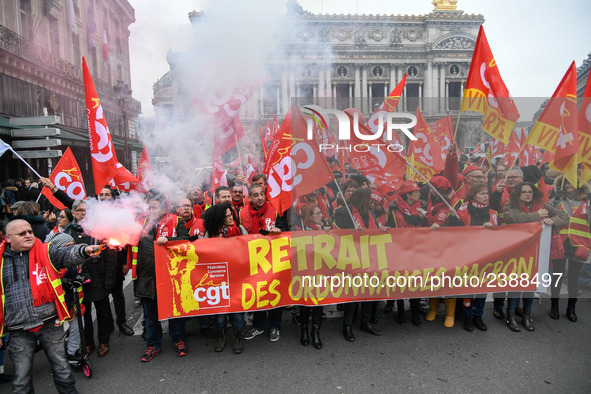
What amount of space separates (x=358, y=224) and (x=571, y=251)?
274 cm

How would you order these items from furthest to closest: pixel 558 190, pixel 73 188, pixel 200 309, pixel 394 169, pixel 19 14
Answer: pixel 19 14
pixel 73 188
pixel 558 190
pixel 394 169
pixel 200 309

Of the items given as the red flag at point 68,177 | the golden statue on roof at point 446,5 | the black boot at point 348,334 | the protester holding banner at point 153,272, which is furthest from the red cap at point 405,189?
the golden statue on roof at point 446,5

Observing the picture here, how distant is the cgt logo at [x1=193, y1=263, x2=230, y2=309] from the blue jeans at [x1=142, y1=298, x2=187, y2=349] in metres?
0.41

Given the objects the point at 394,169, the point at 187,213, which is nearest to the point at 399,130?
the point at 394,169

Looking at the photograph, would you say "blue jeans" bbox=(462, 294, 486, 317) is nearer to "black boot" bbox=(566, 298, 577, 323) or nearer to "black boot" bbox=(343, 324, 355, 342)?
"black boot" bbox=(566, 298, 577, 323)

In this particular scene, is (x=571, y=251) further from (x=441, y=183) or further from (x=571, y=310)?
(x=441, y=183)

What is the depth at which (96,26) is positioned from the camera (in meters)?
17.0

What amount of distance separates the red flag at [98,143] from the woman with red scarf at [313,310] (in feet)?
8.92

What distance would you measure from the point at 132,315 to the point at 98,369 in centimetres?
143

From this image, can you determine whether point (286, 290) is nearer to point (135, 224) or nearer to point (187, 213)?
point (187, 213)

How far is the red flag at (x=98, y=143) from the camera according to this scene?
4.80 metres

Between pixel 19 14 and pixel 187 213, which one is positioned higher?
pixel 19 14

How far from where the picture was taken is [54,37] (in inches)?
597

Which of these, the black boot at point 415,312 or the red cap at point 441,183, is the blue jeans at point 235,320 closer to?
the black boot at point 415,312
